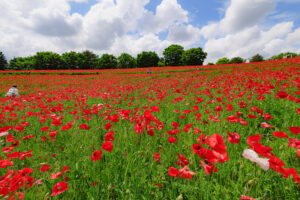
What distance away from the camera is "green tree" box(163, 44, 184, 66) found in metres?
64.2

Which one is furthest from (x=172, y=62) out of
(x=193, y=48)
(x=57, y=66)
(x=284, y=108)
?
(x=284, y=108)

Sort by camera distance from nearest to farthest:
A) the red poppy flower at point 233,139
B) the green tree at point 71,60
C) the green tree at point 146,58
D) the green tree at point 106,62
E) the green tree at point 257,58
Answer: the red poppy flower at point 233,139 < the green tree at point 257,58 < the green tree at point 71,60 < the green tree at point 146,58 < the green tree at point 106,62

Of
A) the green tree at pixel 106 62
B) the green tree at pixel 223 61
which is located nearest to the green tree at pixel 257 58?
the green tree at pixel 223 61

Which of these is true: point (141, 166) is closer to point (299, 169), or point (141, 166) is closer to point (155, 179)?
point (155, 179)

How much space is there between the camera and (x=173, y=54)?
64.6 m

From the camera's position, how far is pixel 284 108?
2814mm

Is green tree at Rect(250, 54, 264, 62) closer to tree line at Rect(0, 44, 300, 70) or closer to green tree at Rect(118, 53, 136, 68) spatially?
tree line at Rect(0, 44, 300, 70)

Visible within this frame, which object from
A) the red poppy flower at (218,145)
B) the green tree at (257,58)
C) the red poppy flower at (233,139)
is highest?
the green tree at (257,58)

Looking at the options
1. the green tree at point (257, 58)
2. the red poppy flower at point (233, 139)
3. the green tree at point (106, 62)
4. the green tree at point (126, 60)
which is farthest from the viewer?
the green tree at point (126, 60)

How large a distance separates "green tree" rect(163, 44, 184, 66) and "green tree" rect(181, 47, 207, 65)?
3.60 meters

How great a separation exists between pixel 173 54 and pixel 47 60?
57.6 m

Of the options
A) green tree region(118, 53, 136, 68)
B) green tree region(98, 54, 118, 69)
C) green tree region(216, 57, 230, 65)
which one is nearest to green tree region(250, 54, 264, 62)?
green tree region(216, 57, 230, 65)

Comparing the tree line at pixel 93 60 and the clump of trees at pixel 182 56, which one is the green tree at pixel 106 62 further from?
the clump of trees at pixel 182 56

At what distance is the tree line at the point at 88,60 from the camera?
56.2 metres
